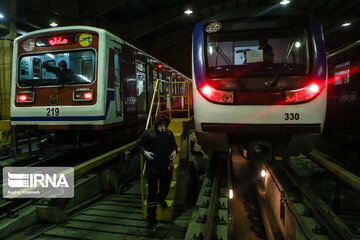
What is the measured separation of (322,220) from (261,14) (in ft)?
10.6

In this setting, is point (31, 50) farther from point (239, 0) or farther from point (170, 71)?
point (239, 0)

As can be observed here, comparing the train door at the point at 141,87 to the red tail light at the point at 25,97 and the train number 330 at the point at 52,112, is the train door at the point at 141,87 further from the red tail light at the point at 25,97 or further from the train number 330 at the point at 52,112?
the red tail light at the point at 25,97

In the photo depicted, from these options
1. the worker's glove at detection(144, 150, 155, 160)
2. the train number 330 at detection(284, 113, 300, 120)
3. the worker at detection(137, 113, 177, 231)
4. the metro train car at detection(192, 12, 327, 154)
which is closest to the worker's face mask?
the worker at detection(137, 113, 177, 231)

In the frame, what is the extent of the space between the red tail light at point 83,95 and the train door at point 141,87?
2061mm

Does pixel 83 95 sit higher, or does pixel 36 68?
pixel 36 68

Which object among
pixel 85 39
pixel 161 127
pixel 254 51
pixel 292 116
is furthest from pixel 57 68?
pixel 292 116

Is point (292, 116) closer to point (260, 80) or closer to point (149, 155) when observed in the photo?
point (260, 80)

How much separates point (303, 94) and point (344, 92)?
3.78 meters

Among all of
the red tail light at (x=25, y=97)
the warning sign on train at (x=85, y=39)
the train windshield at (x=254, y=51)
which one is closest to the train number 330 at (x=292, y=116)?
the train windshield at (x=254, y=51)

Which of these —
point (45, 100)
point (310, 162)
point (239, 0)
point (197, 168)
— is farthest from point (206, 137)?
point (239, 0)

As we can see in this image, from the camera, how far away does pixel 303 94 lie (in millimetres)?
Answer: 3287

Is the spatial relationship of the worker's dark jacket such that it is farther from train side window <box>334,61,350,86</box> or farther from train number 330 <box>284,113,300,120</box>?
train side window <box>334,61,350,86</box>

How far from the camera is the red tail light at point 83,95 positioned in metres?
5.34

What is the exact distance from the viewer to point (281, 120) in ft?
10.9
